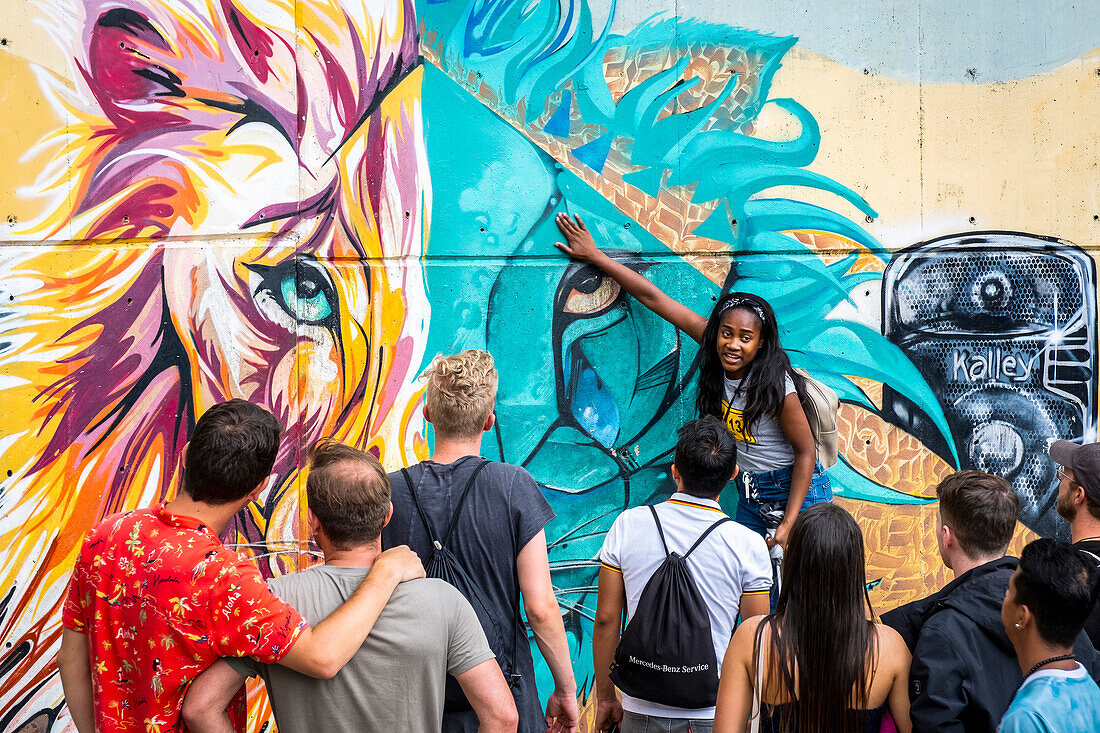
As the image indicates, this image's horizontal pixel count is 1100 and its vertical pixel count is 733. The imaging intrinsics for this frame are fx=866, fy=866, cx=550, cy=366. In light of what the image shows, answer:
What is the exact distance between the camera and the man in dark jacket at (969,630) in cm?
235

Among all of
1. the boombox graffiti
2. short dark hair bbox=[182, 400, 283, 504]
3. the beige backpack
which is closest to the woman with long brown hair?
short dark hair bbox=[182, 400, 283, 504]

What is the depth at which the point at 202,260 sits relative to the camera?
418 cm

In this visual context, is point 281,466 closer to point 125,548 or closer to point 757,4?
point 125,548

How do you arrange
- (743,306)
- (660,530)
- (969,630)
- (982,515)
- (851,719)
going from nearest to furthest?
(851,719) → (969,630) → (982,515) → (660,530) → (743,306)

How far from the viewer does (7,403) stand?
3768mm

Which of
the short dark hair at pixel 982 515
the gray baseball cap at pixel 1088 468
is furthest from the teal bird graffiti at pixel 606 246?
the short dark hair at pixel 982 515

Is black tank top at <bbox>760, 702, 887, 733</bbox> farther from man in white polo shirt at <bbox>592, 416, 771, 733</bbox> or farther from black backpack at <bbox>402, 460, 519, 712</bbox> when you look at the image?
black backpack at <bbox>402, 460, 519, 712</bbox>

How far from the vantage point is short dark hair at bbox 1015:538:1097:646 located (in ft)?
7.02

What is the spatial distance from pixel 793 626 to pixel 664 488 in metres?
2.39

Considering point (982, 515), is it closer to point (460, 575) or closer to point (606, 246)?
point (460, 575)

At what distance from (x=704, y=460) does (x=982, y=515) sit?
2.83 feet

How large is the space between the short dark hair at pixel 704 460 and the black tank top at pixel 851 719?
2.71ft

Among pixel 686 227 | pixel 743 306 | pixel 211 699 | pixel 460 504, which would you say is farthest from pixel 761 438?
pixel 211 699

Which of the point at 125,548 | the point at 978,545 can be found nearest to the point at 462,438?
the point at 125,548
